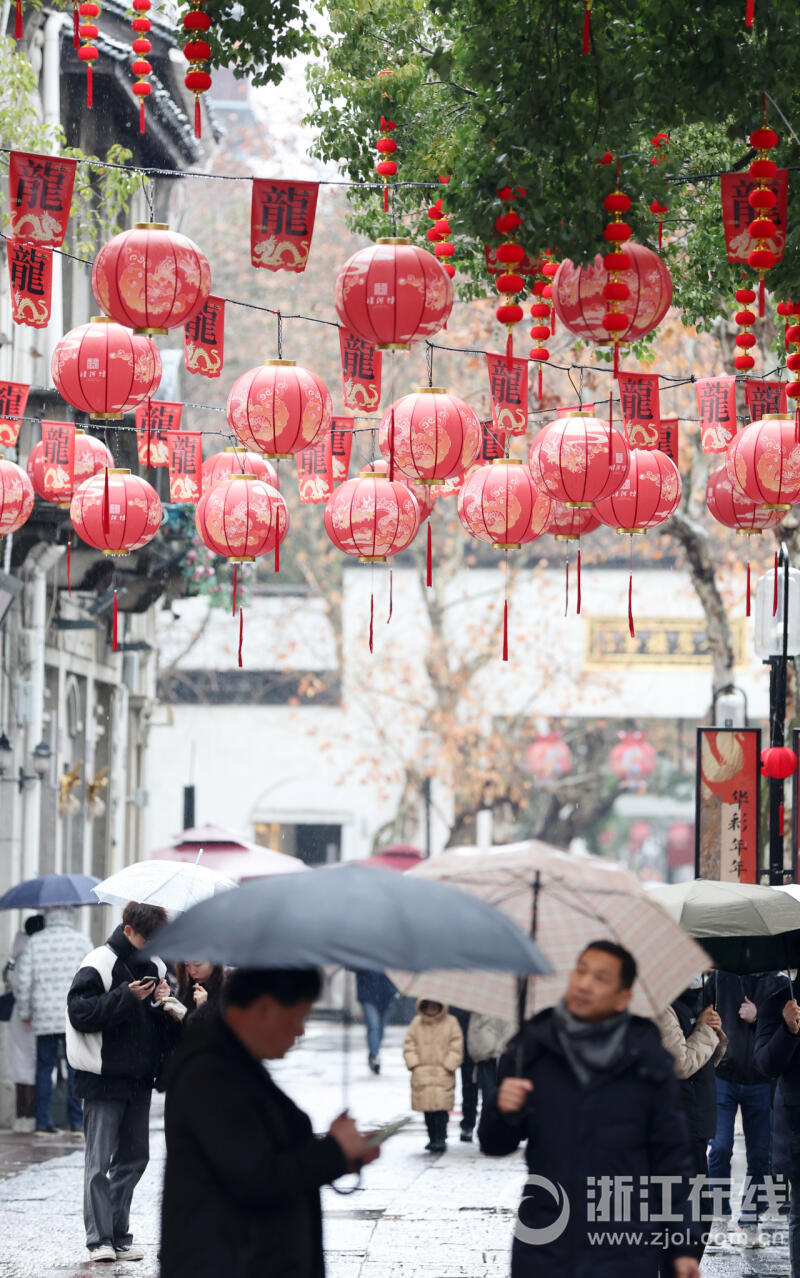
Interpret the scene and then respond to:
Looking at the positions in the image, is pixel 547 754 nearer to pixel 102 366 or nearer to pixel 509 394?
pixel 509 394

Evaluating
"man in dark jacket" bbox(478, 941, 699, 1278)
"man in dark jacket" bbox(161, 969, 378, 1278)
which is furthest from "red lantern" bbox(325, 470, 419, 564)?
"man in dark jacket" bbox(161, 969, 378, 1278)

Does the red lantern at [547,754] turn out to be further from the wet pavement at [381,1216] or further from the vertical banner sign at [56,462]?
the vertical banner sign at [56,462]

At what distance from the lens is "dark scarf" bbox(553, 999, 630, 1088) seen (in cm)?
556

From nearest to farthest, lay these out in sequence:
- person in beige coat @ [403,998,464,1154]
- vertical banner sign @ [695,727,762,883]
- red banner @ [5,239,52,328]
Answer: red banner @ [5,239,52,328]
person in beige coat @ [403,998,464,1154]
vertical banner sign @ [695,727,762,883]

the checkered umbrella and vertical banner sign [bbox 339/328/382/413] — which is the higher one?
vertical banner sign [bbox 339/328/382/413]

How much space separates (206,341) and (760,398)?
376 centimetres

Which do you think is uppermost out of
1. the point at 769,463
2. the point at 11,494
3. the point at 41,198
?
the point at 41,198

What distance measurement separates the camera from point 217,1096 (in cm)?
483

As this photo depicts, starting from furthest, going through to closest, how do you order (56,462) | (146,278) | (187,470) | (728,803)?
1. (728,803)
2. (187,470)
3. (56,462)
4. (146,278)

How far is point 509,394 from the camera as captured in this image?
12.3 metres

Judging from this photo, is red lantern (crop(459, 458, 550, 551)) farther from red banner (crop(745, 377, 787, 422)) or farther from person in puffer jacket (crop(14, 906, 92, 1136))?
person in puffer jacket (crop(14, 906, 92, 1136))

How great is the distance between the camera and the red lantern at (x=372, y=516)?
1221 cm

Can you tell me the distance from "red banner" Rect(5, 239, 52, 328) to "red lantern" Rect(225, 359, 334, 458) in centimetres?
125

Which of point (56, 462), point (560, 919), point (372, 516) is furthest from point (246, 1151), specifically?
point (56, 462)
